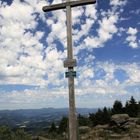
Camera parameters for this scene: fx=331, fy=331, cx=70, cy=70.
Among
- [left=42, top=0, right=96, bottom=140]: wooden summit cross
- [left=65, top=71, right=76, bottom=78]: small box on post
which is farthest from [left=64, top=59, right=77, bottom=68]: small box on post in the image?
[left=65, top=71, right=76, bottom=78]: small box on post

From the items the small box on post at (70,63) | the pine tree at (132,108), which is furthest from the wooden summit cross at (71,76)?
the pine tree at (132,108)

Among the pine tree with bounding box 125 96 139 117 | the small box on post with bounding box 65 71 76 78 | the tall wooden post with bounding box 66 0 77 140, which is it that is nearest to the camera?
the tall wooden post with bounding box 66 0 77 140

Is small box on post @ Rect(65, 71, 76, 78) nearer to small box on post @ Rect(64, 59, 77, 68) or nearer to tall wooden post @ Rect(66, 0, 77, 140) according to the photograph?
tall wooden post @ Rect(66, 0, 77, 140)

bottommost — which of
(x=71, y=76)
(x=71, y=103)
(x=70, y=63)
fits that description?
(x=71, y=103)

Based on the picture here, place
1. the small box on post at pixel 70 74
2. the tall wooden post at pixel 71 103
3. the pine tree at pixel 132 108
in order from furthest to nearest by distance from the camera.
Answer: the pine tree at pixel 132 108 < the small box on post at pixel 70 74 < the tall wooden post at pixel 71 103

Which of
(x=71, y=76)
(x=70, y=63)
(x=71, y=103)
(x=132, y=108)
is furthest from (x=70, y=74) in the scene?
(x=132, y=108)

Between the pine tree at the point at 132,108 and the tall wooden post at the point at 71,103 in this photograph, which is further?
the pine tree at the point at 132,108

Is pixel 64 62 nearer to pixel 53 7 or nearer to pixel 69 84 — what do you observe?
pixel 69 84

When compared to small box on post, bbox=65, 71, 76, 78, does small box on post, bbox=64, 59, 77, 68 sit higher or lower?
higher

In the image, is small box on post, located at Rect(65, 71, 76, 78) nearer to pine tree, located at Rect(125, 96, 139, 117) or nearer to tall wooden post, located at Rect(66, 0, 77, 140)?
tall wooden post, located at Rect(66, 0, 77, 140)

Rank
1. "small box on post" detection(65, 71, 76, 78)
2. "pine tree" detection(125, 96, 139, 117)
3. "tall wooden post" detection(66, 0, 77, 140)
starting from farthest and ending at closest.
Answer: "pine tree" detection(125, 96, 139, 117) → "small box on post" detection(65, 71, 76, 78) → "tall wooden post" detection(66, 0, 77, 140)

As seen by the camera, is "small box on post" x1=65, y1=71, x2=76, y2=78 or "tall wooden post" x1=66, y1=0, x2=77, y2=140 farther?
"small box on post" x1=65, y1=71, x2=76, y2=78

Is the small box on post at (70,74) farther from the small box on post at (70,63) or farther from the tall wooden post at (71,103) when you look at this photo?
the small box on post at (70,63)

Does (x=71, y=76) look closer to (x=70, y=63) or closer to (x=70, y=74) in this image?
(x=70, y=74)
